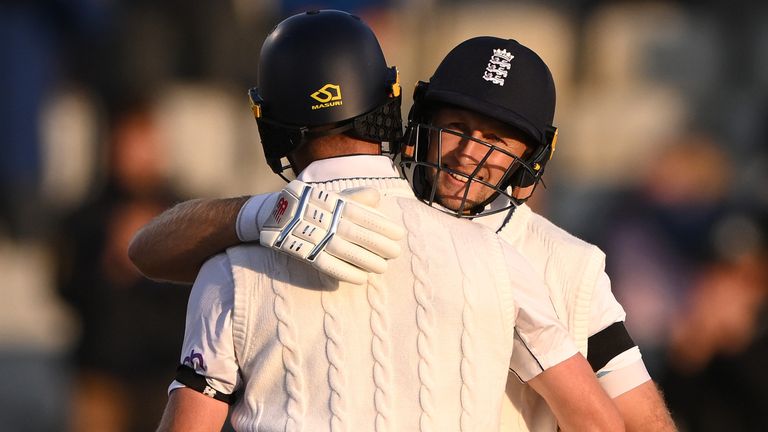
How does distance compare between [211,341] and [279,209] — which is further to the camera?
[211,341]

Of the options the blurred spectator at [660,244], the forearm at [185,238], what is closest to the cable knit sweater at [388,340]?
the forearm at [185,238]

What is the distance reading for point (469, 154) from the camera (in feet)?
12.2

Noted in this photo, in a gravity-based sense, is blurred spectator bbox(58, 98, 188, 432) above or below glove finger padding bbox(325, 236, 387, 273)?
below

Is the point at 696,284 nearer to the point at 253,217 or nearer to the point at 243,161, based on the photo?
the point at 243,161

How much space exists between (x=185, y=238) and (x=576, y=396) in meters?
1.03

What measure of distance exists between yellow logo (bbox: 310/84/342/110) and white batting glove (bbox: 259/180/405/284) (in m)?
0.31

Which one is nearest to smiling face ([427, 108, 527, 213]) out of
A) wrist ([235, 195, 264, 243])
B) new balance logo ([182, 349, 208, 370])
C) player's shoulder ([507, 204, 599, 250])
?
player's shoulder ([507, 204, 599, 250])

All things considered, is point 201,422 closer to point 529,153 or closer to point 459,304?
point 459,304

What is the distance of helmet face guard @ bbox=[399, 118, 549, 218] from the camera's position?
3.64 meters

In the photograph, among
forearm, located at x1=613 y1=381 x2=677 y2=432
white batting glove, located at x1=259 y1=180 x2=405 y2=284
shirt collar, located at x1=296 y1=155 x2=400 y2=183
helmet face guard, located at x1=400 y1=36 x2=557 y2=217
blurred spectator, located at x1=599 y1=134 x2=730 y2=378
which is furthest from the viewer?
blurred spectator, located at x1=599 y1=134 x2=730 y2=378

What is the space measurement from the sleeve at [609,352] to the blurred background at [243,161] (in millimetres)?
2882

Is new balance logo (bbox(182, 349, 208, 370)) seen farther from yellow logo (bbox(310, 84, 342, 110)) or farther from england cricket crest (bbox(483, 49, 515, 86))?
england cricket crest (bbox(483, 49, 515, 86))

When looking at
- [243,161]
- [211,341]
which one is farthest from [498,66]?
[243,161]

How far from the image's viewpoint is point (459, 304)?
3.05 m
